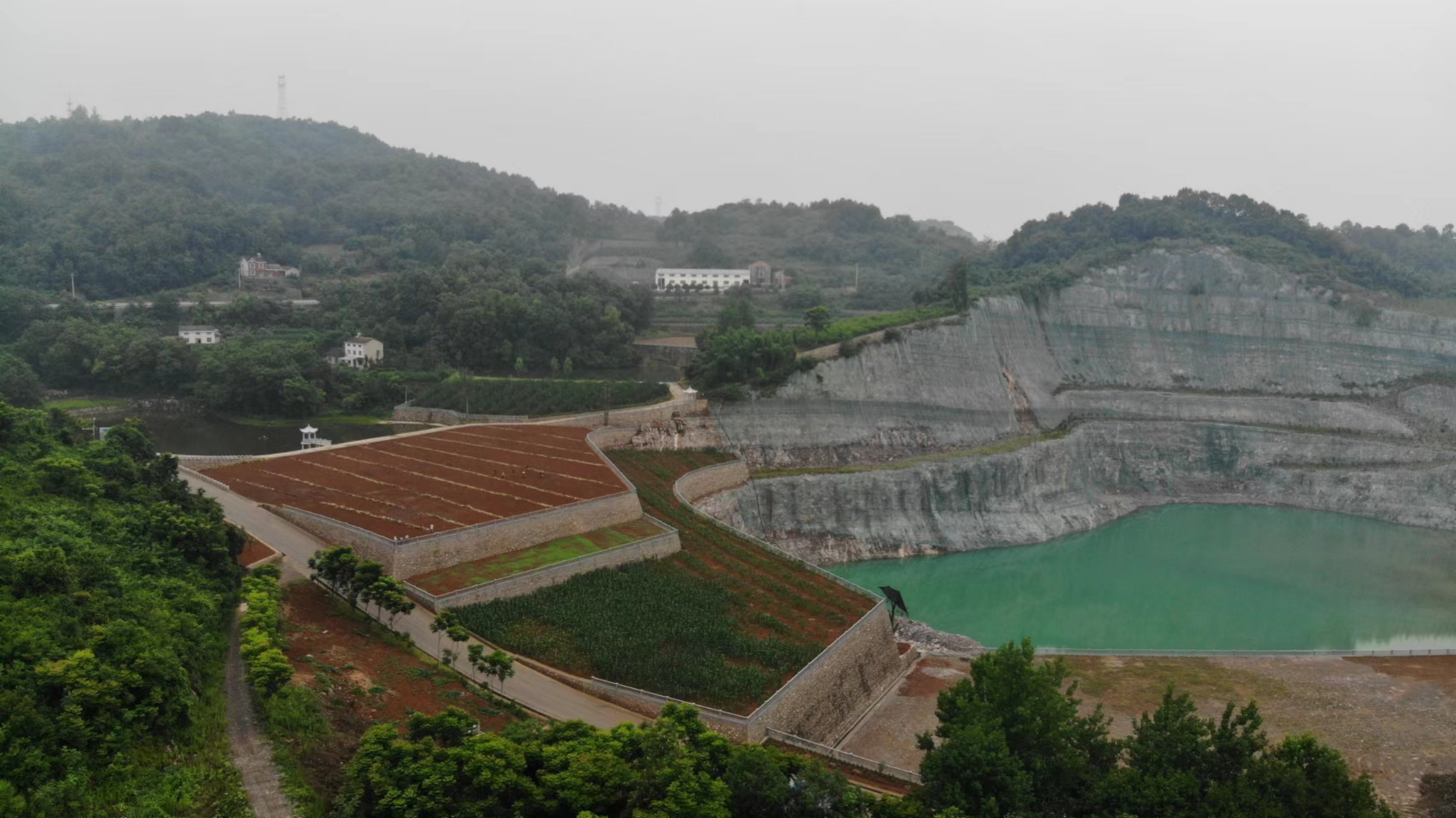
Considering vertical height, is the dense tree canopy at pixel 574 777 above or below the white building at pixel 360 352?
below

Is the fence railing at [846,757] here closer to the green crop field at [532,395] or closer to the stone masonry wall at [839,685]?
the stone masonry wall at [839,685]

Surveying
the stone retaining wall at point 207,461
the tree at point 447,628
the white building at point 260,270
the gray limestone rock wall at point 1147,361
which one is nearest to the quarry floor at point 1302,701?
the tree at point 447,628

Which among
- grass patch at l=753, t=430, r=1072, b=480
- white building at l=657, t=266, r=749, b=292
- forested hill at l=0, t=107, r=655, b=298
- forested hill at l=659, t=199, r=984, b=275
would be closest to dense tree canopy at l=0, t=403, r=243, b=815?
grass patch at l=753, t=430, r=1072, b=480

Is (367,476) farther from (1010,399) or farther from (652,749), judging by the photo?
(1010,399)

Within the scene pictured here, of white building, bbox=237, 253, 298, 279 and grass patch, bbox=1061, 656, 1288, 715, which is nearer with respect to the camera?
grass patch, bbox=1061, 656, 1288, 715

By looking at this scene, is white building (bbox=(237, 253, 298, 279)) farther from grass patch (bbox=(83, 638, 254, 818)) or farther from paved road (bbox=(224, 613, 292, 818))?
grass patch (bbox=(83, 638, 254, 818))
